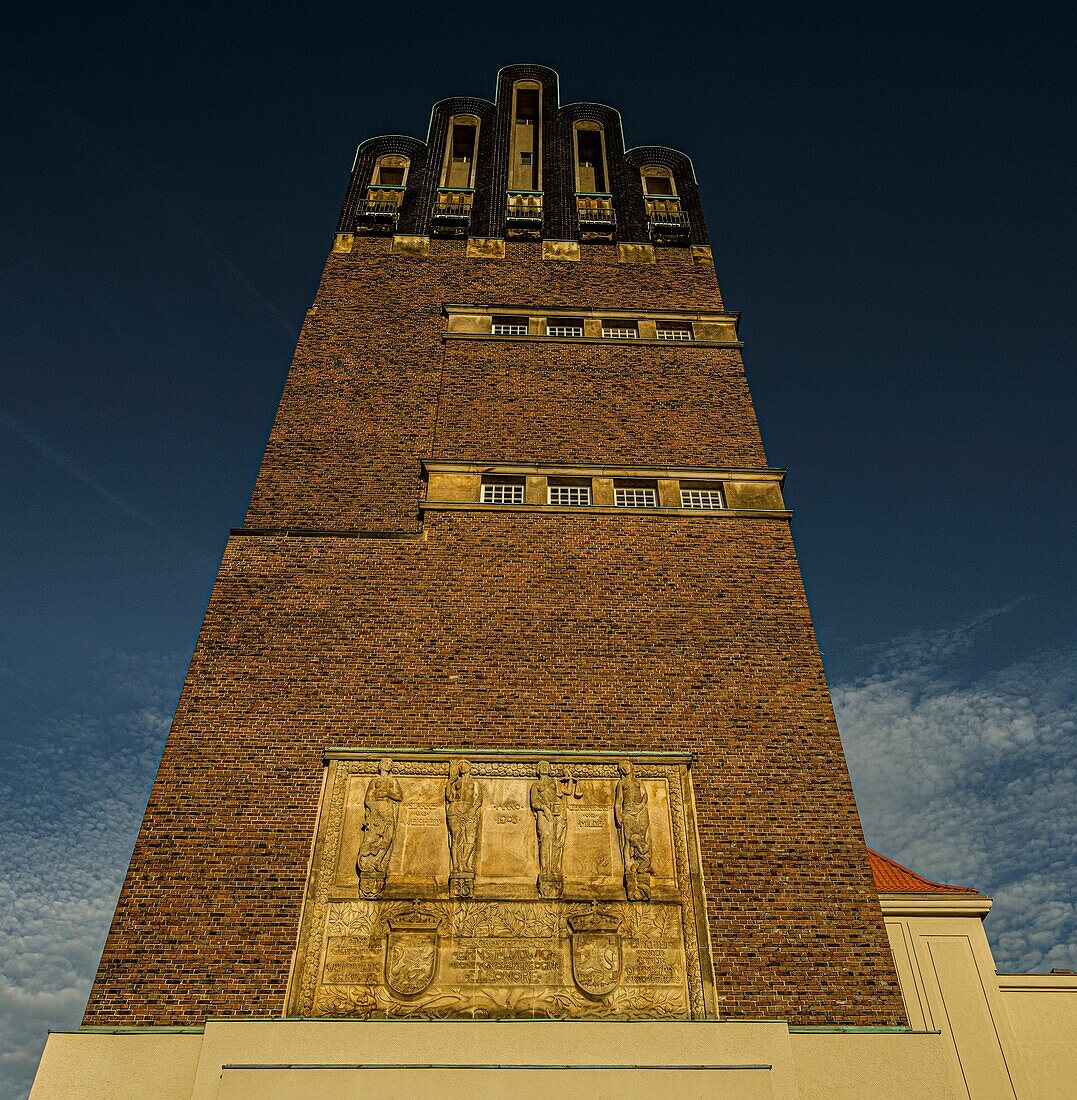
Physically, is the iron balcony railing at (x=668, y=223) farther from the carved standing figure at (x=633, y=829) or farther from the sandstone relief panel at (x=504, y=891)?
the carved standing figure at (x=633, y=829)

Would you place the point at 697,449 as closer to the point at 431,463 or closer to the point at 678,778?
the point at 431,463

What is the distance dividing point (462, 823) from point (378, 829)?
3.13 feet

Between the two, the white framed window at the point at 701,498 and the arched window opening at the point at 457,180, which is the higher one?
the arched window opening at the point at 457,180

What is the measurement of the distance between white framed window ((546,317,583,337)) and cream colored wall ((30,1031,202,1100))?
13.1 m

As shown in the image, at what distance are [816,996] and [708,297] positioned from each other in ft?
44.2

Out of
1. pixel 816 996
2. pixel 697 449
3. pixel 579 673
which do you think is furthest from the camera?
pixel 697 449

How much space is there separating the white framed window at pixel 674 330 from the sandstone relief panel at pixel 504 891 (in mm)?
9353

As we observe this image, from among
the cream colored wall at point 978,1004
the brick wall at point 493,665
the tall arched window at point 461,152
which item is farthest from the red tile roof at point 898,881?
the tall arched window at point 461,152

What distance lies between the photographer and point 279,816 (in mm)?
10516

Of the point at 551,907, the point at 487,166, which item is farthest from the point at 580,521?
the point at 487,166

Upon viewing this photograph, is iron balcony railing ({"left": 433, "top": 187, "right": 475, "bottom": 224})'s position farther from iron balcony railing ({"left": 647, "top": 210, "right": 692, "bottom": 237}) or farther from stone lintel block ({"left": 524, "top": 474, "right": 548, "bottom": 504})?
stone lintel block ({"left": 524, "top": 474, "right": 548, "bottom": 504})

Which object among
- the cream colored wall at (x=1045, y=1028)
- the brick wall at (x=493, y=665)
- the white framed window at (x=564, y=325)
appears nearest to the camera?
the brick wall at (x=493, y=665)

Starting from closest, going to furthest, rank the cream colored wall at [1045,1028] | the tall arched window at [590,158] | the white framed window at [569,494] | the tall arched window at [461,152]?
the cream colored wall at [1045,1028] < the white framed window at [569,494] < the tall arched window at [461,152] < the tall arched window at [590,158]

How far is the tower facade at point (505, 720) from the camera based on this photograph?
945 centimetres
